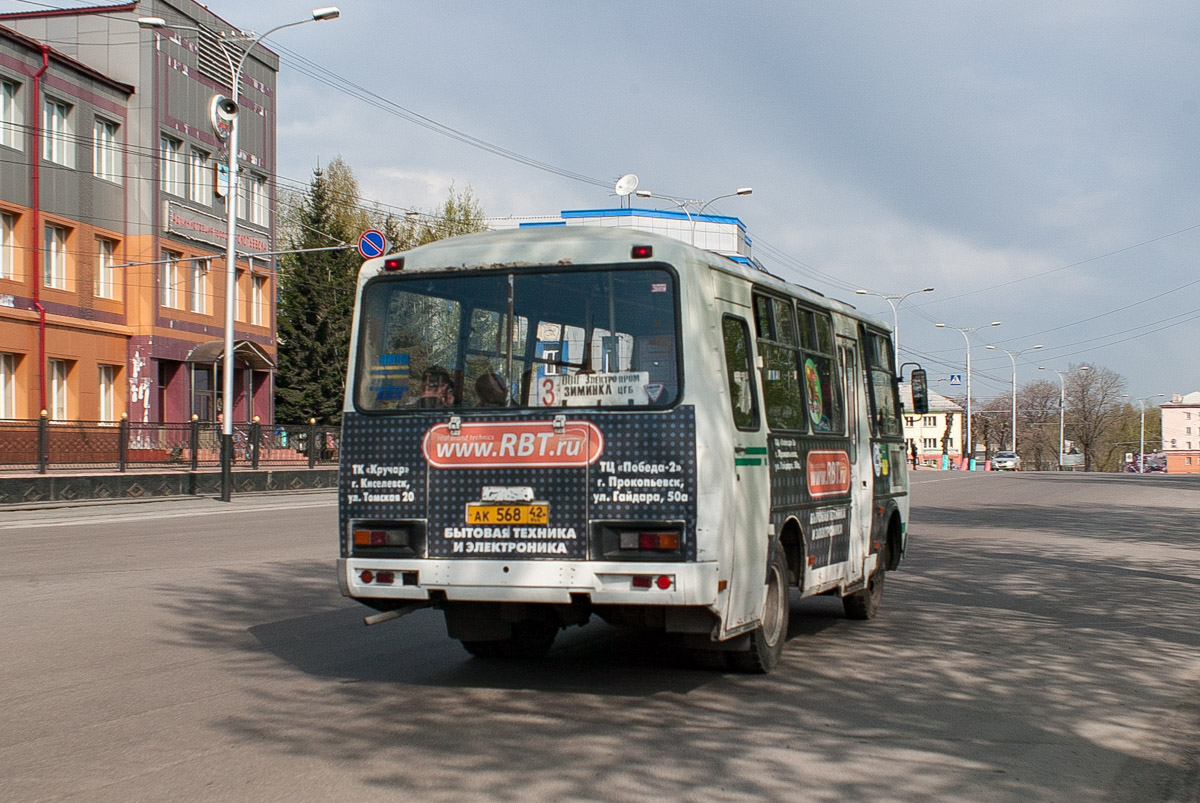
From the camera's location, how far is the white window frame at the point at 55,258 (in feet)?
114

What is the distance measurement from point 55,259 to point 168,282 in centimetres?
459

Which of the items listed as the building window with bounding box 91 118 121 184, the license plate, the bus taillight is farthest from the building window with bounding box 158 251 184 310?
the bus taillight

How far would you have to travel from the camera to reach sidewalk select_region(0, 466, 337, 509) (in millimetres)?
25469

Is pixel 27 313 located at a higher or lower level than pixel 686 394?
higher

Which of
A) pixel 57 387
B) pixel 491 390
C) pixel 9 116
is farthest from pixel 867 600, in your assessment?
pixel 57 387

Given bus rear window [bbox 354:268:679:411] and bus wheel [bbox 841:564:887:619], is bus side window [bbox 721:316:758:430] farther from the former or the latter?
bus wheel [bbox 841:564:887:619]

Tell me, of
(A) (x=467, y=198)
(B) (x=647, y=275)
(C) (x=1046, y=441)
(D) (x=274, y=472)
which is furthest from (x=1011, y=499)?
(C) (x=1046, y=441)

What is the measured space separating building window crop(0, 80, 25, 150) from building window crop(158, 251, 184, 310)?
635 cm

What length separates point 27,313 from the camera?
111 feet

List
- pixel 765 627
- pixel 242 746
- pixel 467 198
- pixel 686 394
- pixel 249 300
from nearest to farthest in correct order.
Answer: pixel 242 746, pixel 686 394, pixel 765 627, pixel 249 300, pixel 467 198

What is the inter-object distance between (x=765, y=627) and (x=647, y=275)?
2359mm

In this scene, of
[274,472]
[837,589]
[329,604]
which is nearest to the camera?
[837,589]

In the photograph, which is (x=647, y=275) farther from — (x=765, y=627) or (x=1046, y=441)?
(x=1046, y=441)

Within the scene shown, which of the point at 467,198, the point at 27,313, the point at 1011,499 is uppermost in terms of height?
the point at 467,198
